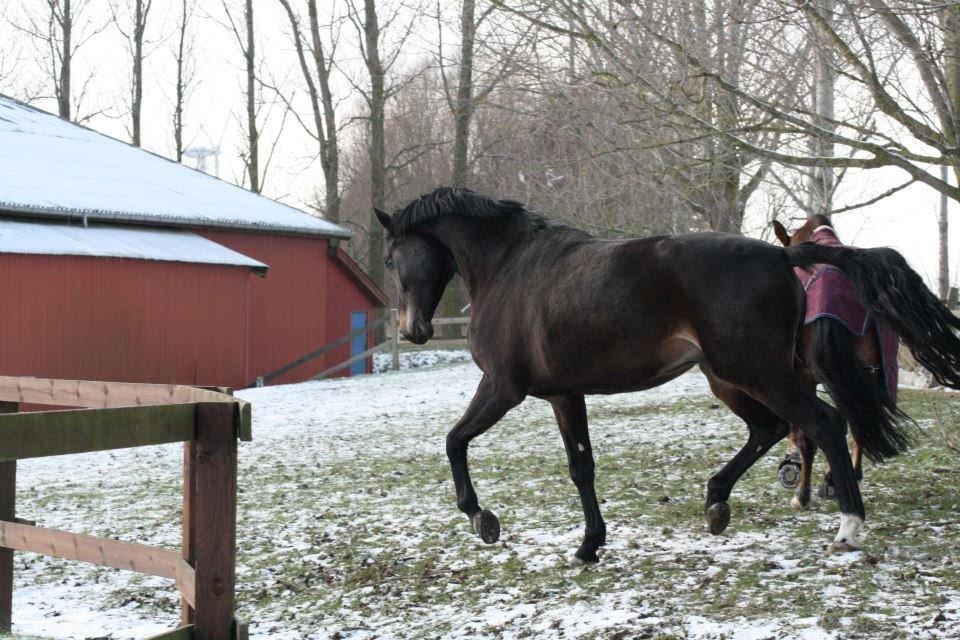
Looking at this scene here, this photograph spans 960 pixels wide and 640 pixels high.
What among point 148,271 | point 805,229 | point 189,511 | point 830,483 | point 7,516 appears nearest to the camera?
point 189,511

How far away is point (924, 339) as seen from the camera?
5.10 m

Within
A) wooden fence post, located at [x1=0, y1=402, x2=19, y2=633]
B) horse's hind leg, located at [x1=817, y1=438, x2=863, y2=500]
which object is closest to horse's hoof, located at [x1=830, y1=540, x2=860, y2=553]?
horse's hind leg, located at [x1=817, y1=438, x2=863, y2=500]

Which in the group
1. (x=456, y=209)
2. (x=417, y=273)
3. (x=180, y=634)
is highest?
(x=456, y=209)

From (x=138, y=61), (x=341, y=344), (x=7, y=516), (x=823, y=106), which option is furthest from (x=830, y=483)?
(x=138, y=61)

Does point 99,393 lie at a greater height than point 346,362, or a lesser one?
greater

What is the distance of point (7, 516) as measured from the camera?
5.30 m

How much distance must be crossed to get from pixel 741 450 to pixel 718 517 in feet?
1.36

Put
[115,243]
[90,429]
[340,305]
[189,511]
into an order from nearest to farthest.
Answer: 1. [90,429]
2. [189,511]
3. [115,243]
4. [340,305]

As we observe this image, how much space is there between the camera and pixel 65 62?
116 feet

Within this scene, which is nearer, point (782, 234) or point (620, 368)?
point (620, 368)

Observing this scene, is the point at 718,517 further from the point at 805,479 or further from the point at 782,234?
the point at 782,234

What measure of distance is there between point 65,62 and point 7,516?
34469 mm

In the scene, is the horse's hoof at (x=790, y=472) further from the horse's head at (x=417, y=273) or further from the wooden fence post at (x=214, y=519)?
the wooden fence post at (x=214, y=519)

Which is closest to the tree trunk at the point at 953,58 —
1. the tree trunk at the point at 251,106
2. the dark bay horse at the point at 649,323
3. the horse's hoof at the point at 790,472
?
the dark bay horse at the point at 649,323
